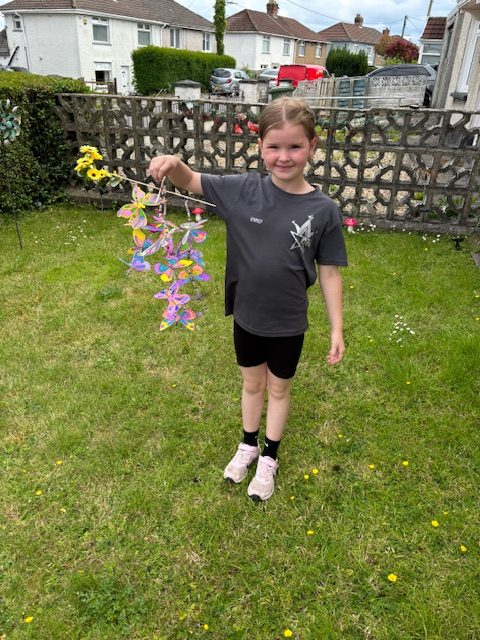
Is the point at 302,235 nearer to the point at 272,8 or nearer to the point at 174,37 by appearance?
the point at 174,37

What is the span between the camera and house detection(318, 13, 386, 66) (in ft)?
189

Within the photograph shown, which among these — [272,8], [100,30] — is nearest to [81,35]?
[100,30]

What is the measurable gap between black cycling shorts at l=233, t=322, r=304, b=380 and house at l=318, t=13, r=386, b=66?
62949 mm

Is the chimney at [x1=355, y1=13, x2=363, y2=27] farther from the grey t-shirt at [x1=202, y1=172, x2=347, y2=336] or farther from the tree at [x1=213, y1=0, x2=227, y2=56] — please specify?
the grey t-shirt at [x1=202, y1=172, x2=347, y2=336]

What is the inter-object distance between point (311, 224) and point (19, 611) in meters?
2.08

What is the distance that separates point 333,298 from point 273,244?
42 cm

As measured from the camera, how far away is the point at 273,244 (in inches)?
78.9

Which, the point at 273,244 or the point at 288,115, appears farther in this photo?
the point at 273,244

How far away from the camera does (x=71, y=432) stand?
9.91 feet

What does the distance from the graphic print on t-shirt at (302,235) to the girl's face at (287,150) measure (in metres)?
0.18

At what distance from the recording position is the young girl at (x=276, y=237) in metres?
1.91

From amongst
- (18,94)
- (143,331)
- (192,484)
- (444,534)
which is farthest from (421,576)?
(18,94)

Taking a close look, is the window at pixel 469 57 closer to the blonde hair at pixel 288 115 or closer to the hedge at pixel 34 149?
the hedge at pixel 34 149

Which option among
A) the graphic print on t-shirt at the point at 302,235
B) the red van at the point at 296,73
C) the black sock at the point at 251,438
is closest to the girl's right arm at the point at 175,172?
the graphic print on t-shirt at the point at 302,235
